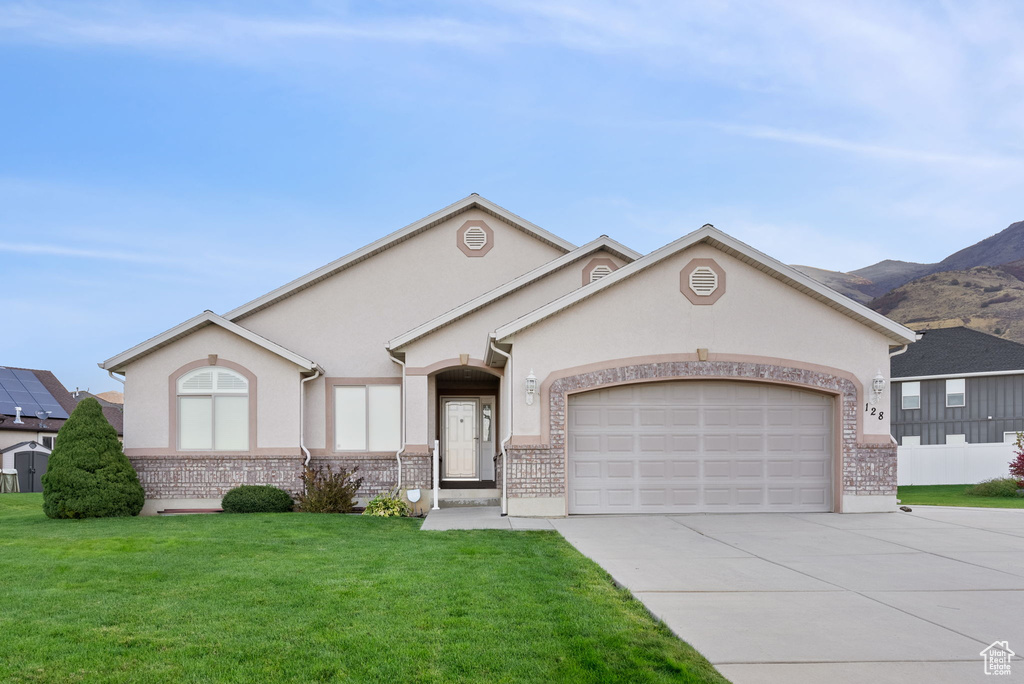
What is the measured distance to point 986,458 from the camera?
2931cm

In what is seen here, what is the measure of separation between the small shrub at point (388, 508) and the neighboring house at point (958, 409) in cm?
2026

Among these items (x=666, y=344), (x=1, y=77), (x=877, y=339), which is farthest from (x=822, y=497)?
(x=1, y=77)

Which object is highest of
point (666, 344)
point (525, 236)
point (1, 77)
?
point (1, 77)

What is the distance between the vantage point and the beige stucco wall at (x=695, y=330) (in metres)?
15.0

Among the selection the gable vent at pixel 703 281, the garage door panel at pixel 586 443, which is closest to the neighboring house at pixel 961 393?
the gable vent at pixel 703 281

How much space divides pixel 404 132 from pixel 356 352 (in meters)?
10.6

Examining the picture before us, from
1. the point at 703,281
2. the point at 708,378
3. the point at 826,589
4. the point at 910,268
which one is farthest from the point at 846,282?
the point at 826,589

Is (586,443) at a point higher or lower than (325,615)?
higher

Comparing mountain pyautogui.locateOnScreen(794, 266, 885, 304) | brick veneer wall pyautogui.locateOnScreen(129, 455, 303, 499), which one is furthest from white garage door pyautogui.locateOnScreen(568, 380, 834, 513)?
mountain pyautogui.locateOnScreen(794, 266, 885, 304)

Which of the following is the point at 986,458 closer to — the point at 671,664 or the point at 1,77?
the point at 671,664

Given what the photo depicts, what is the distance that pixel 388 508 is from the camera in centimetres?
1672

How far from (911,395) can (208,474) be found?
27.6m

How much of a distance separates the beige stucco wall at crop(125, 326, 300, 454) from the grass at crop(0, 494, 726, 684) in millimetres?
6118

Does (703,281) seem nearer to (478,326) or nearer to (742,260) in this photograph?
(742,260)
